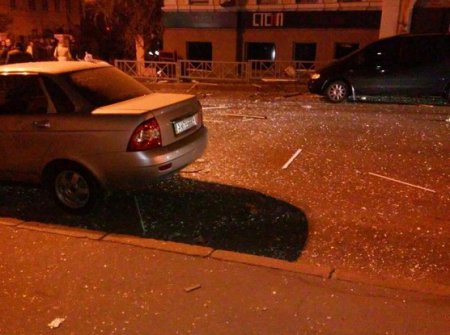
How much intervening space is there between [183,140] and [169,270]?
5.73 ft

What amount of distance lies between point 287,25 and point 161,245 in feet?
64.9

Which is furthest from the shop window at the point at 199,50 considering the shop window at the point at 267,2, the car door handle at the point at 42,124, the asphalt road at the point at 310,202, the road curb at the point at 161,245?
the road curb at the point at 161,245

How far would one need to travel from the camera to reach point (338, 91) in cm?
1306

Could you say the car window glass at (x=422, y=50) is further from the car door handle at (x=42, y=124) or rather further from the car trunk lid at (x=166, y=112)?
the car door handle at (x=42, y=124)

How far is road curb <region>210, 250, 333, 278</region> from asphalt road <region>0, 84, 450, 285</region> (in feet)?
0.44

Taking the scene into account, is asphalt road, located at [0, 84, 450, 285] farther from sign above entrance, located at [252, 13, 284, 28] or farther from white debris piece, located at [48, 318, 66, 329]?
sign above entrance, located at [252, 13, 284, 28]

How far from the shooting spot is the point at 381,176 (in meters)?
6.97

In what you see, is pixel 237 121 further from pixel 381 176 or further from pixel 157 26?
pixel 157 26

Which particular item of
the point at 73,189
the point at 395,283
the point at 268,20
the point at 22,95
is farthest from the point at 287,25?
the point at 395,283

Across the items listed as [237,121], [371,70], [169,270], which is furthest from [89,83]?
[371,70]

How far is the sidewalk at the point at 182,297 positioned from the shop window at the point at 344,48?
19.3 m

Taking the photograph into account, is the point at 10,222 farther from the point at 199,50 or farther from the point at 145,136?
the point at 199,50

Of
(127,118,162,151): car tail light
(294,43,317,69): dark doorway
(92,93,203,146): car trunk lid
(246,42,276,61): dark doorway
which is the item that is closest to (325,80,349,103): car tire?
(92,93,203,146): car trunk lid

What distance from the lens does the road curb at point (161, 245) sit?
4.75m
